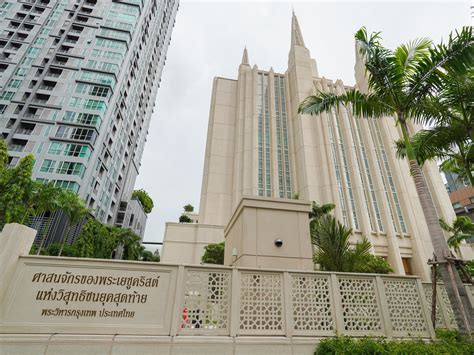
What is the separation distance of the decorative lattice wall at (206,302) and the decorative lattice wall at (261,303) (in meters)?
0.32

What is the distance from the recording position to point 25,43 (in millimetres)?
39562

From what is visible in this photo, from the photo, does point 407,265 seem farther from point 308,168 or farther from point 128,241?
point 128,241

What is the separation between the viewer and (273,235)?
677cm

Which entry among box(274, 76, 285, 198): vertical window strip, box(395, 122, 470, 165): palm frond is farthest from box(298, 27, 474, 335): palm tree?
box(274, 76, 285, 198): vertical window strip

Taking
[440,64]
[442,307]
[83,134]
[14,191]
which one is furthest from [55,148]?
[442,307]

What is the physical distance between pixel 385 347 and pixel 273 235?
336 cm

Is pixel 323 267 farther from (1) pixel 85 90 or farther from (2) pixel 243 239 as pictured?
(1) pixel 85 90

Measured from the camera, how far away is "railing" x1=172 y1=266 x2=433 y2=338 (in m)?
4.12

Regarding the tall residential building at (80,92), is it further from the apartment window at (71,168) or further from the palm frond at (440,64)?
the palm frond at (440,64)

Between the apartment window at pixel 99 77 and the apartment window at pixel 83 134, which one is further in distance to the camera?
the apartment window at pixel 99 77

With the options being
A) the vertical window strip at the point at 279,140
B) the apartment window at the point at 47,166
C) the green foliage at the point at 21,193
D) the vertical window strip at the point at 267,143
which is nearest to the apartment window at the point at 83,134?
the apartment window at the point at 47,166

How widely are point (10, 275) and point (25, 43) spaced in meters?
53.4

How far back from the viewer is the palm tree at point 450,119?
6184 millimetres

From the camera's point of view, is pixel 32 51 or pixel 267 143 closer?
pixel 267 143
